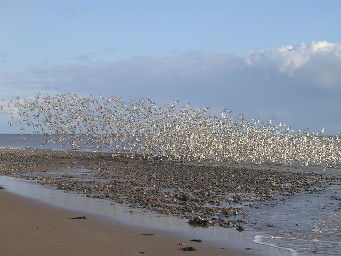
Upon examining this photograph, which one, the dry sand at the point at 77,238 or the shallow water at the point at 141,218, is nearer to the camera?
the dry sand at the point at 77,238

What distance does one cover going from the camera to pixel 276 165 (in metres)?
47.1

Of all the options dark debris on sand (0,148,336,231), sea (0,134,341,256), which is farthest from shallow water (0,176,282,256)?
dark debris on sand (0,148,336,231)

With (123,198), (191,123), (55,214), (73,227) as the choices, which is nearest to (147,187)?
(123,198)

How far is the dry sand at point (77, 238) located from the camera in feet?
40.3

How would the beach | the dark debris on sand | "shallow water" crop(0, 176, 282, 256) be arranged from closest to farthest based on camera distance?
the beach
"shallow water" crop(0, 176, 282, 256)
the dark debris on sand

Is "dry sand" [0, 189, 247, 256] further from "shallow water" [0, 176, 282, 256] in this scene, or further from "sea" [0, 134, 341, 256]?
"sea" [0, 134, 341, 256]

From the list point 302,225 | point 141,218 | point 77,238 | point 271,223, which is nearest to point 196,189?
point 271,223

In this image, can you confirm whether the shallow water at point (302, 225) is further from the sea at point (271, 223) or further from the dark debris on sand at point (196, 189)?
the dark debris on sand at point (196, 189)

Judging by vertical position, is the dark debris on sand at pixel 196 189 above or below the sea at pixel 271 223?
above

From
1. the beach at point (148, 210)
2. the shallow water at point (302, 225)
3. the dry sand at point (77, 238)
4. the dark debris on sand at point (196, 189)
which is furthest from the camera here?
the dark debris on sand at point (196, 189)

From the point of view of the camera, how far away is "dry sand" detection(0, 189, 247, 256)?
12289 millimetres

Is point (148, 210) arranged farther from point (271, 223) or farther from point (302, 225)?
point (302, 225)

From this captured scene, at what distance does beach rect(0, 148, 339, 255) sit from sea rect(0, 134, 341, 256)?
11.8 inches

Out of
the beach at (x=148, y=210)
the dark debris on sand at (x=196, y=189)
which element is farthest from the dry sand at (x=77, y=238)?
the dark debris on sand at (x=196, y=189)
